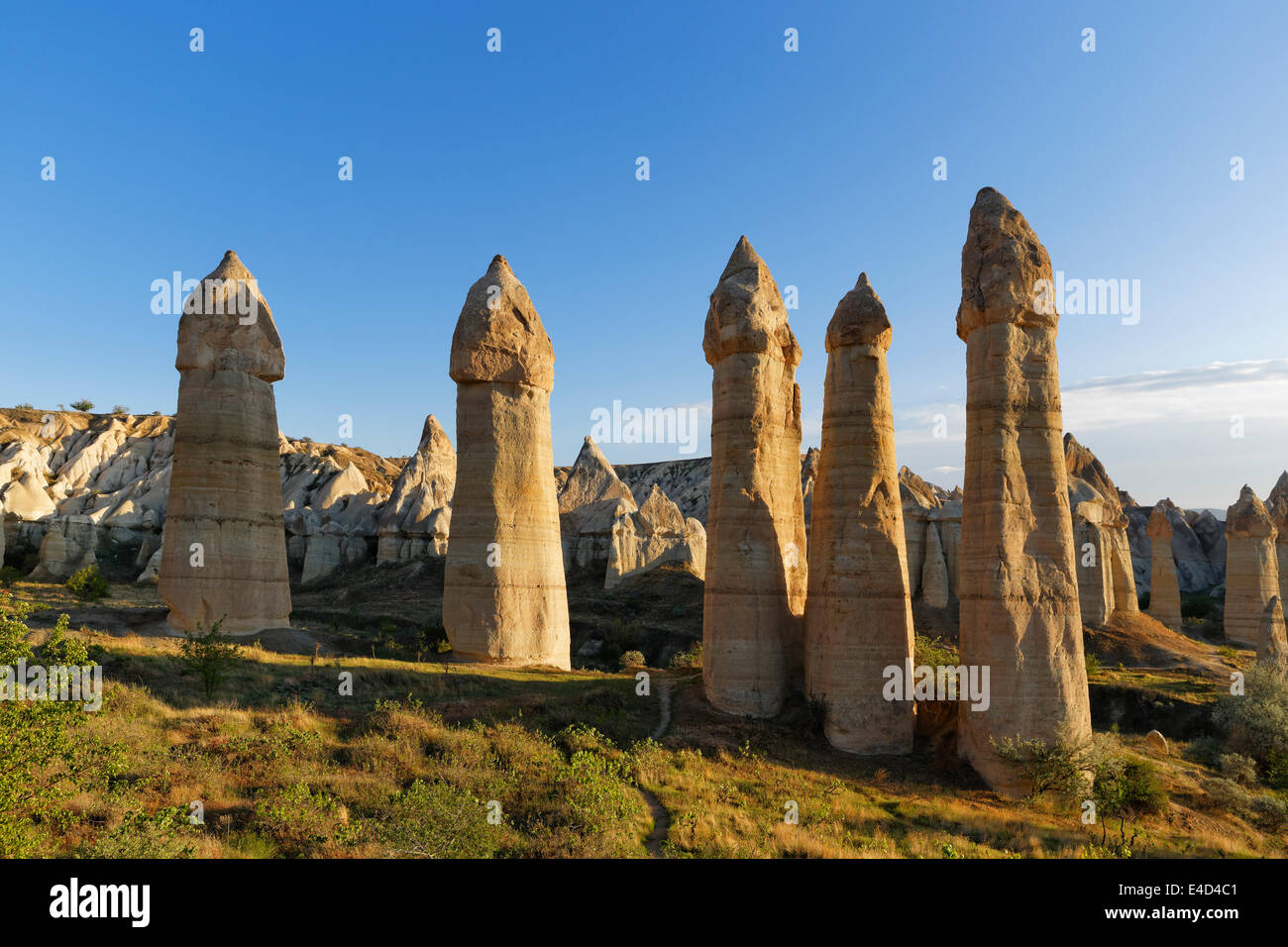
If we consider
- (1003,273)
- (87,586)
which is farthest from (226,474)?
(1003,273)

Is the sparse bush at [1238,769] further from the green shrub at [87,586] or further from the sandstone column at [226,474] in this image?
the green shrub at [87,586]

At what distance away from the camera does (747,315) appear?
18172 millimetres

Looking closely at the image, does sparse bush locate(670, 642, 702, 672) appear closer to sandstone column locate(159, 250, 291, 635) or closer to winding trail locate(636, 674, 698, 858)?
winding trail locate(636, 674, 698, 858)

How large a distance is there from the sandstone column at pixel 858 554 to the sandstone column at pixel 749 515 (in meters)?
0.87

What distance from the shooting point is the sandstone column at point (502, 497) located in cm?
1950

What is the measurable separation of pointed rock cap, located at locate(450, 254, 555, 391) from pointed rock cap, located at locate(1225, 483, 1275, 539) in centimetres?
3356

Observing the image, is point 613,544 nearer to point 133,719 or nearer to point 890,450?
point 890,450

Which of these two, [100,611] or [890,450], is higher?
[890,450]

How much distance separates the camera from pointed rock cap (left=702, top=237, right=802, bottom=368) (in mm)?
18188

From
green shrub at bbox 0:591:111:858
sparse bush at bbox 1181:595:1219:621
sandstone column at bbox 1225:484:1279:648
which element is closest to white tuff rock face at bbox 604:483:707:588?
sandstone column at bbox 1225:484:1279:648

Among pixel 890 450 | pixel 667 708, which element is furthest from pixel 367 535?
pixel 890 450

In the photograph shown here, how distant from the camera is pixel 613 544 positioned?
1624 inches

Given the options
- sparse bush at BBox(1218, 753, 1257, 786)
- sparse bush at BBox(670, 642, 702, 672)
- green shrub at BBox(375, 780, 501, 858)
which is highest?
green shrub at BBox(375, 780, 501, 858)

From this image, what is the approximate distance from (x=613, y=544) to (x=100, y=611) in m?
23.4
